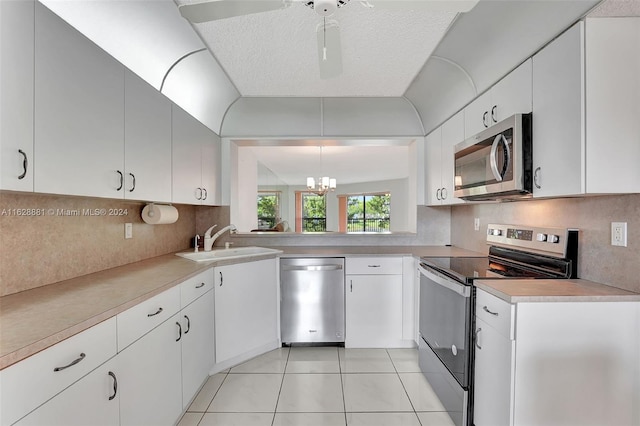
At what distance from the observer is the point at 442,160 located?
109 inches

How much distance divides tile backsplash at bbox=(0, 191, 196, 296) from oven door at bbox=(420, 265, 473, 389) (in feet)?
7.14

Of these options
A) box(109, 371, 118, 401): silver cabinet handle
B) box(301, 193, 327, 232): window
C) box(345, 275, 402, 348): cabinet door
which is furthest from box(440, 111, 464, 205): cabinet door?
box(301, 193, 327, 232): window

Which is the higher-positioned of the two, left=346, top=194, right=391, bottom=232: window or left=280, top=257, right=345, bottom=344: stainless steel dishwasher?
left=346, top=194, right=391, bottom=232: window

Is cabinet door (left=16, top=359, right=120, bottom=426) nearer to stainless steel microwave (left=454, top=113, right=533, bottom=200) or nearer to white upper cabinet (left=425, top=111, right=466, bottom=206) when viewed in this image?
stainless steel microwave (left=454, top=113, right=533, bottom=200)

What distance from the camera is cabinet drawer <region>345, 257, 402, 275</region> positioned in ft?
9.07

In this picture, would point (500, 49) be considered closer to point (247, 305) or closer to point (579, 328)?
point (579, 328)

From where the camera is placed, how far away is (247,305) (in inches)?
100

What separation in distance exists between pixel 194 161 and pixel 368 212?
802cm

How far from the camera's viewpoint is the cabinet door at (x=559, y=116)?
1.33m

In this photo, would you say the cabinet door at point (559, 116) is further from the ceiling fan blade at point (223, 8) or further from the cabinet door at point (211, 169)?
the cabinet door at point (211, 169)

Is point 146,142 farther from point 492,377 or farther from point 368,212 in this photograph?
point 368,212

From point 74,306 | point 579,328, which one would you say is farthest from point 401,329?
point 74,306

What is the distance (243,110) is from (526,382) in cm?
304

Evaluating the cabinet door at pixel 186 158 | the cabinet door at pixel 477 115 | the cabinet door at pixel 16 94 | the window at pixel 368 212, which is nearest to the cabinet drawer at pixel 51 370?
the cabinet door at pixel 16 94
